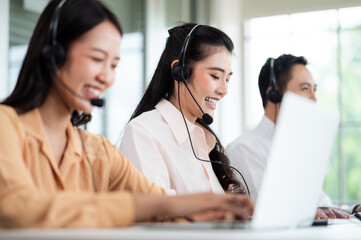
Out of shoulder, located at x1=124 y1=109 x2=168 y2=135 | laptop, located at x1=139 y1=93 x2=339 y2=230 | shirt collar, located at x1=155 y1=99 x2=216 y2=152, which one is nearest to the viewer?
laptop, located at x1=139 y1=93 x2=339 y2=230

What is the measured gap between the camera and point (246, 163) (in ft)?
7.54

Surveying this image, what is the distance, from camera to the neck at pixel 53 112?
1.27 metres

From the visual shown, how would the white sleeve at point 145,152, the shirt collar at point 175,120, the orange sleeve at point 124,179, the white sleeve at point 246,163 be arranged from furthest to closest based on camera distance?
the white sleeve at point 246,163, the shirt collar at point 175,120, the white sleeve at point 145,152, the orange sleeve at point 124,179

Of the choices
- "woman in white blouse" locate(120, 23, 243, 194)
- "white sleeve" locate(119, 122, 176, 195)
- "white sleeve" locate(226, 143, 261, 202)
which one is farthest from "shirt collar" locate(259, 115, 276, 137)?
"white sleeve" locate(119, 122, 176, 195)

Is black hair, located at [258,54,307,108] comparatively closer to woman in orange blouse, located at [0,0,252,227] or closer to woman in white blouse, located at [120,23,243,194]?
woman in white blouse, located at [120,23,243,194]

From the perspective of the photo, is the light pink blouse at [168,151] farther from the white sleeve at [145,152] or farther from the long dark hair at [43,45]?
the long dark hair at [43,45]

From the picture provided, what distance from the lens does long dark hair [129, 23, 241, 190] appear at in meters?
2.07

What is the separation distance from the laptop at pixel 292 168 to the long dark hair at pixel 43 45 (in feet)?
1.49

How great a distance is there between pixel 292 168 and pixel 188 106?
1.13 m

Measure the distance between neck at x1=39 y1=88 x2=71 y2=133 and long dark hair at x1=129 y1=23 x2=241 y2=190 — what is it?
30.4 inches

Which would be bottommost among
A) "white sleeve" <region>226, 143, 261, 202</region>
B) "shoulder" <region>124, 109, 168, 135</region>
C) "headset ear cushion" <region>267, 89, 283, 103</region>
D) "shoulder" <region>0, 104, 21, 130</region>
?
"white sleeve" <region>226, 143, 261, 202</region>

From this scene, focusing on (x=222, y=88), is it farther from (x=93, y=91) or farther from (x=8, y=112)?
(x=8, y=112)

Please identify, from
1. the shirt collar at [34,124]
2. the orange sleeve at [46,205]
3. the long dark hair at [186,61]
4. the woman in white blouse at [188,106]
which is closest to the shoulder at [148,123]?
the woman in white blouse at [188,106]

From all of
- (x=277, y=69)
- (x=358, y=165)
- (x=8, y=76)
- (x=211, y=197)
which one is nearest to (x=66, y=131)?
(x=211, y=197)
